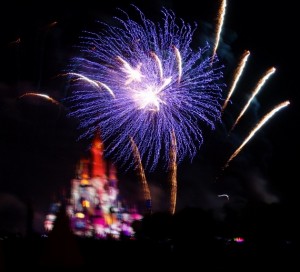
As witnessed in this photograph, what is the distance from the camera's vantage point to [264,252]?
64.3ft

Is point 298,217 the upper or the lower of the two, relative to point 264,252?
upper

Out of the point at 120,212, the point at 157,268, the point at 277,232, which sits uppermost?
the point at 120,212

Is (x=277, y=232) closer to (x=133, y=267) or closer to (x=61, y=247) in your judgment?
(x=133, y=267)

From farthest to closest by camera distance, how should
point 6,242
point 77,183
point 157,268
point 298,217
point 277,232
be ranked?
point 77,183 → point 298,217 → point 277,232 → point 6,242 → point 157,268

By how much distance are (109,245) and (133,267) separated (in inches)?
68.2

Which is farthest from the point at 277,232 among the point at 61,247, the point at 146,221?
the point at 61,247

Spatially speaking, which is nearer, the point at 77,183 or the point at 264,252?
the point at 264,252

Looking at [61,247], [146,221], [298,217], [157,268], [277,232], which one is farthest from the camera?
[146,221]

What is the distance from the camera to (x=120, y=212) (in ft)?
318

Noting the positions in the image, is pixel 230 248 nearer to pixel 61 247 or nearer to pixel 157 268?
pixel 157 268

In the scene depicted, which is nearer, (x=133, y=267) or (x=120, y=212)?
(x=133, y=267)

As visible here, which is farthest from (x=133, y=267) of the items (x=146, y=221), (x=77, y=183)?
(x=77, y=183)

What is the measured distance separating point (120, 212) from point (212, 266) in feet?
259

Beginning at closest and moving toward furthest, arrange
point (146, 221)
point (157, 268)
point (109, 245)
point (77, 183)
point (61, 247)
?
1. point (61, 247)
2. point (157, 268)
3. point (109, 245)
4. point (146, 221)
5. point (77, 183)
